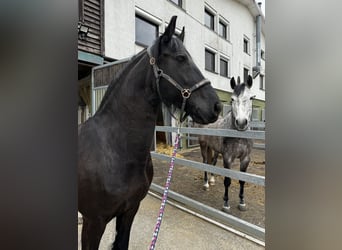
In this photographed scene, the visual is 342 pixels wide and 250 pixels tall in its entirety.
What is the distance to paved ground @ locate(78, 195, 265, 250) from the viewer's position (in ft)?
4.70

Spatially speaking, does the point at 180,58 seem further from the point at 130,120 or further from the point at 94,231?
the point at 94,231

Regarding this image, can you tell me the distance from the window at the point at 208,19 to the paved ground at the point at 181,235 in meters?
1.52

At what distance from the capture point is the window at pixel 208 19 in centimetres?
127

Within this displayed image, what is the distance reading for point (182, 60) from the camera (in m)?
0.81

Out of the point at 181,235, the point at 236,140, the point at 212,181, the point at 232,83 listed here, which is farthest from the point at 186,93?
the point at 212,181

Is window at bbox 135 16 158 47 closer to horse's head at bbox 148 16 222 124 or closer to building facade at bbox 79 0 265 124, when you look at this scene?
building facade at bbox 79 0 265 124

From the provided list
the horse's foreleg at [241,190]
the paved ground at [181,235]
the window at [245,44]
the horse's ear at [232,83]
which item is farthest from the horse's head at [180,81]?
the horse's foreleg at [241,190]

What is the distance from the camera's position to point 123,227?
1.06 m

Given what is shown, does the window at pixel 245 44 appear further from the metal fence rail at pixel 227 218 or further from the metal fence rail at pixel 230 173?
the metal fence rail at pixel 227 218

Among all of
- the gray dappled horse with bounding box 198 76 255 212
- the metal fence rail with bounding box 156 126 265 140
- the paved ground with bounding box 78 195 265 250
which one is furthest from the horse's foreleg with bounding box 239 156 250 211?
the metal fence rail with bounding box 156 126 265 140

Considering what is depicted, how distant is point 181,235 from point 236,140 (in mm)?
1049
